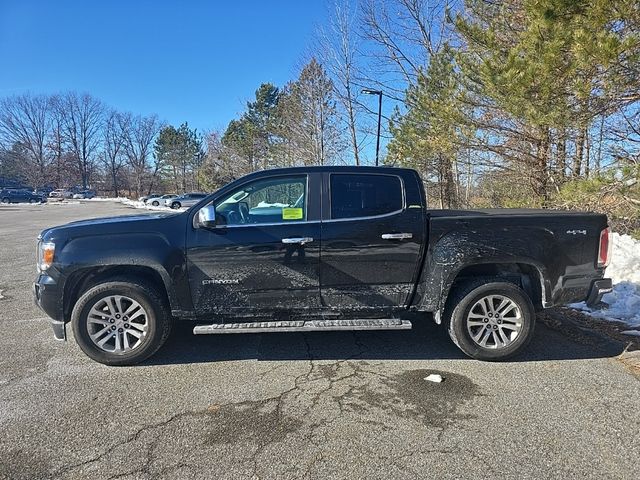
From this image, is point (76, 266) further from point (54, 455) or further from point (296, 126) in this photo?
point (296, 126)

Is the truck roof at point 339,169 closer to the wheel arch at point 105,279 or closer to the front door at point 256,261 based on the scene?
the front door at point 256,261

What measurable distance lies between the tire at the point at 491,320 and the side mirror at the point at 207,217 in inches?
100

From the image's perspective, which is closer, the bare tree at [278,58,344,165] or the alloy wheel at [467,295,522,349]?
the alloy wheel at [467,295,522,349]

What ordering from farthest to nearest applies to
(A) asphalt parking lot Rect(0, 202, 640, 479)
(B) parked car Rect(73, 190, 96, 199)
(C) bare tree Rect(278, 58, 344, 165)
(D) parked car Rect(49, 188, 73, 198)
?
(B) parked car Rect(73, 190, 96, 199) → (D) parked car Rect(49, 188, 73, 198) → (C) bare tree Rect(278, 58, 344, 165) → (A) asphalt parking lot Rect(0, 202, 640, 479)

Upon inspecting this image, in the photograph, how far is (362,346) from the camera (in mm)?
4430

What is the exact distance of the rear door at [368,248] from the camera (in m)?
4.03

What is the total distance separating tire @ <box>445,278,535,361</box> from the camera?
4.04 meters

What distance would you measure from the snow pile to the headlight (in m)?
6.29

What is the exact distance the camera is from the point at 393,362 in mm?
4027

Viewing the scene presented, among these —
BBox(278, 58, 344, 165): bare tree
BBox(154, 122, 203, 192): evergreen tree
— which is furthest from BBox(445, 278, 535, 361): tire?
BBox(154, 122, 203, 192): evergreen tree

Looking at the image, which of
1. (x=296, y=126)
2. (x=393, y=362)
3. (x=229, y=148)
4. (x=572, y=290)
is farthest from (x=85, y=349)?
(x=229, y=148)

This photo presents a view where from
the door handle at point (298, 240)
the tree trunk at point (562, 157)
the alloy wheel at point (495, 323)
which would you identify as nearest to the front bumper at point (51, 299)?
the door handle at point (298, 240)

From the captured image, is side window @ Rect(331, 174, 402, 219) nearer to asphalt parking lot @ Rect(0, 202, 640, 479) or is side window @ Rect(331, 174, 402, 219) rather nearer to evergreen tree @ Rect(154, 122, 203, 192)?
asphalt parking lot @ Rect(0, 202, 640, 479)

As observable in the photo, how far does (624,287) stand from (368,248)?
14.4 feet
